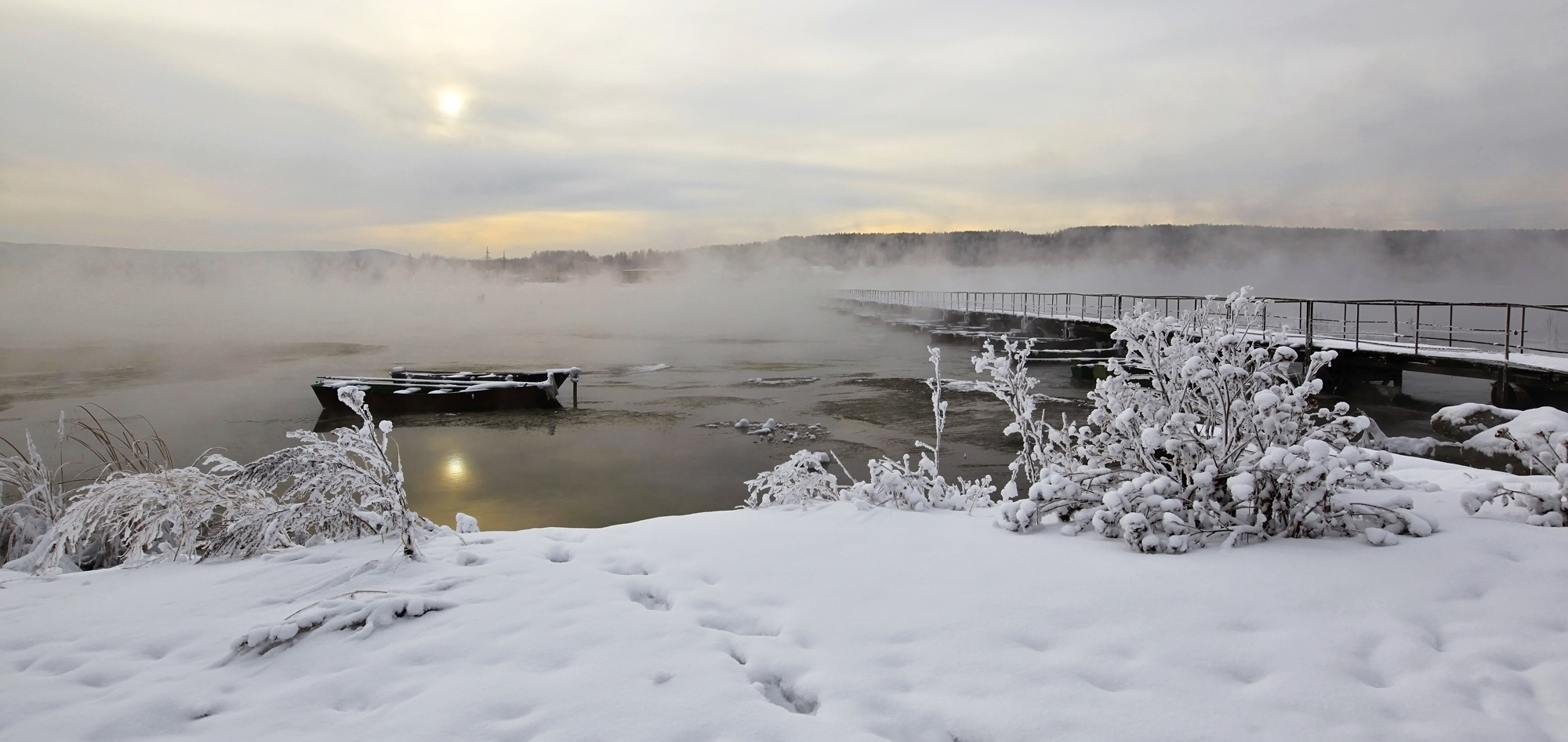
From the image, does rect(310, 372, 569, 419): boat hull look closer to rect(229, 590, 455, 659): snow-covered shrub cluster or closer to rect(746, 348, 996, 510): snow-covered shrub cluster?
rect(746, 348, 996, 510): snow-covered shrub cluster

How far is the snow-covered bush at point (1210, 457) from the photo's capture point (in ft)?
12.0

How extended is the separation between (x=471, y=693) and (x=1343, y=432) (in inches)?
176

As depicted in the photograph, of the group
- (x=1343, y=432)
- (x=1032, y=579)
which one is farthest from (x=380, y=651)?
(x=1343, y=432)

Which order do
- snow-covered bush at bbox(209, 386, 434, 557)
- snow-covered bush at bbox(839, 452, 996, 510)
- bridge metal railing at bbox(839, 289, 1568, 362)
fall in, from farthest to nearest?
bridge metal railing at bbox(839, 289, 1568, 362) < snow-covered bush at bbox(839, 452, 996, 510) < snow-covered bush at bbox(209, 386, 434, 557)

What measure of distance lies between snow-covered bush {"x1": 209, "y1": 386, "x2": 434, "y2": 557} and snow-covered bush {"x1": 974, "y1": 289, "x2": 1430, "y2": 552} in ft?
11.6

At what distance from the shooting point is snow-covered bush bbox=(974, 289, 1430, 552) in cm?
366

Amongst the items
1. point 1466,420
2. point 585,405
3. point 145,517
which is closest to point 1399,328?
point 1466,420

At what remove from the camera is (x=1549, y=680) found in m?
2.44

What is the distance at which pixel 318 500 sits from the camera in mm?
4773

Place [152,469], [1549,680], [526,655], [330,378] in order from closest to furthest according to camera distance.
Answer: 1. [1549,680]
2. [526,655]
3. [152,469]
4. [330,378]

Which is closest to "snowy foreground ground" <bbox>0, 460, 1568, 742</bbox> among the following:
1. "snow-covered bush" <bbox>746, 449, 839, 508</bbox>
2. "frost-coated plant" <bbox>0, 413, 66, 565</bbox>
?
"snow-covered bush" <bbox>746, 449, 839, 508</bbox>

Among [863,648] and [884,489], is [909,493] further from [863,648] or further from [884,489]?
[863,648]

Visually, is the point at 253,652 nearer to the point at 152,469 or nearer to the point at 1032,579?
the point at 1032,579

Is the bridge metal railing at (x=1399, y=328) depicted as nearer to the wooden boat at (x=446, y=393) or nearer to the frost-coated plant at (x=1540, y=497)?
the frost-coated plant at (x=1540, y=497)
